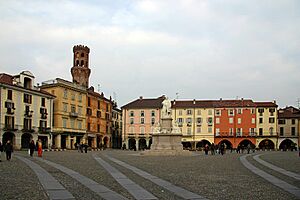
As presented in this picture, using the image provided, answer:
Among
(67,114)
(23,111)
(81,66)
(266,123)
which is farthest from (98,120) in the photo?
(266,123)

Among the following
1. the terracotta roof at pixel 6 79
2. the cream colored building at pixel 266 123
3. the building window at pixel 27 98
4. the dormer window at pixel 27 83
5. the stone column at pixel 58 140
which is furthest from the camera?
the cream colored building at pixel 266 123

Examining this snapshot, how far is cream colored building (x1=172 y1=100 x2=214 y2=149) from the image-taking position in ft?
276

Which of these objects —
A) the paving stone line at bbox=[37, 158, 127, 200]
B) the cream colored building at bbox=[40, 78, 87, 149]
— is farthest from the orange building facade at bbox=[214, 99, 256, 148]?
the paving stone line at bbox=[37, 158, 127, 200]

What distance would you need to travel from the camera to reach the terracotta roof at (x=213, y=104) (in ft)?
275

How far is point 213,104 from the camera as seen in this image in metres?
85.8

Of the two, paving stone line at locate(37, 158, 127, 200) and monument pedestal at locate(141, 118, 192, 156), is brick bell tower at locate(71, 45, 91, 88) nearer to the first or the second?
monument pedestal at locate(141, 118, 192, 156)

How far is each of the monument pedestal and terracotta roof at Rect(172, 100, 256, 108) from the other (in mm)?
46932

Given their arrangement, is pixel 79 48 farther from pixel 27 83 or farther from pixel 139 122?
pixel 27 83

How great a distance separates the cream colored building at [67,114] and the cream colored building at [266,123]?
3664cm

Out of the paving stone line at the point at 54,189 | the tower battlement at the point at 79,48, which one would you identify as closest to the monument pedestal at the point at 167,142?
the paving stone line at the point at 54,189

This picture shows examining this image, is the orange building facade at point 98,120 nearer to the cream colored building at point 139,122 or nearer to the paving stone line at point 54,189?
the cream colored building at point 139,122

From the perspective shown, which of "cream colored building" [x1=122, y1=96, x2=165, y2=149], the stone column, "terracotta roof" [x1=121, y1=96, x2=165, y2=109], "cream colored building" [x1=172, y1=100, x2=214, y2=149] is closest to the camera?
the stone column

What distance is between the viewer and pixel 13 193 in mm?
9883

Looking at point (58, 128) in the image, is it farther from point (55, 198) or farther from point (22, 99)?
point (55, 198)
